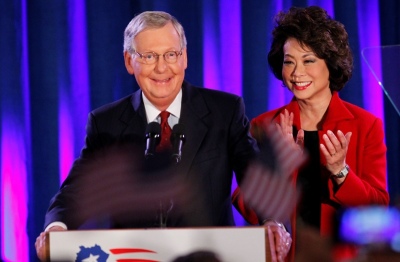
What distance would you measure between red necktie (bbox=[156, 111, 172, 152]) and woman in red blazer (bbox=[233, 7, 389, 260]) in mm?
447

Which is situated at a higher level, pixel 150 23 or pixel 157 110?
pixel 150 23

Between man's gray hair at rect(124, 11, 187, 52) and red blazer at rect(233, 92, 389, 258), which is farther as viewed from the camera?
red blazer at rect(233, 92, 389, 258)

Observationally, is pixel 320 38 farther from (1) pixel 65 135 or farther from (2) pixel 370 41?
(1) pixel 65 135

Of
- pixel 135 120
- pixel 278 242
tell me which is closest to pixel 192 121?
pixel 135 120

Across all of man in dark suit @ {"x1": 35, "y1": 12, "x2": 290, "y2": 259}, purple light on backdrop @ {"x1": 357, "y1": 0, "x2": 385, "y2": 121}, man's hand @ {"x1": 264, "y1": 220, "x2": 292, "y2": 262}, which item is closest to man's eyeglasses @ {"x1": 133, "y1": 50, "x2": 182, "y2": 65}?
man in dark suit @ {"x1": 35, "y1": 12, "x2": 290, "y2": 259}

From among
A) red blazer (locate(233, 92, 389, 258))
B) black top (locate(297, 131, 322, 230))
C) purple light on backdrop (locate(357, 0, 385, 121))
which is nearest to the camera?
red blazer (locate(233, 92, 389, 258))

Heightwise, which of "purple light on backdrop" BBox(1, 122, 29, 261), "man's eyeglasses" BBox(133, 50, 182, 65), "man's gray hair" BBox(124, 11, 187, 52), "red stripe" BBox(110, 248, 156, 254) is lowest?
"purple light on backdrop" BBox(1, 122, 29, 261)

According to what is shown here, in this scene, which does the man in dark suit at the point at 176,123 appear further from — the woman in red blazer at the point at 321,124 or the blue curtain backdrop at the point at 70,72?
the blue curtain backdrop at the point at 70,72

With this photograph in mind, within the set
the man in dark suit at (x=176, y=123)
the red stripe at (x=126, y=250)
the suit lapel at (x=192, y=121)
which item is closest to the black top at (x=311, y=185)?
the man in dark suit at (x=176, y=123)

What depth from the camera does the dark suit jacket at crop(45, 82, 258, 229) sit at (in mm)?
2059

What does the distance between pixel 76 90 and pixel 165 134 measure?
5.39 feet

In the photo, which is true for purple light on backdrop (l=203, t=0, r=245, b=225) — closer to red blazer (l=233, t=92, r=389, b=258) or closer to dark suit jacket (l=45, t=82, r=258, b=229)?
red blazer (l=233, t=92, r=389, b=258)

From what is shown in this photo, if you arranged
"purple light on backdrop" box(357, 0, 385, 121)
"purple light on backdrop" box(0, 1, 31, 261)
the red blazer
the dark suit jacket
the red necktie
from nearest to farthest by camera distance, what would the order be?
1. the red necktie
2. the dark suit jacket
3. the red blazer
4. "purple light on backdrop" box(0, 1, 31, 261)
5. "purple light on backdrop" box(357, 0, 385, 121)

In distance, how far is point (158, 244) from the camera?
1.40 metres
